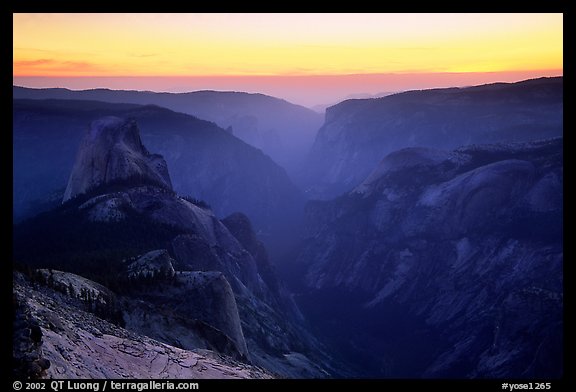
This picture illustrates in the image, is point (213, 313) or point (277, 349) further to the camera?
point (277, 349)

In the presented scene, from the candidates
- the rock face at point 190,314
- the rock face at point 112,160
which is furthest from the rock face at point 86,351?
the rock face at point 112,160

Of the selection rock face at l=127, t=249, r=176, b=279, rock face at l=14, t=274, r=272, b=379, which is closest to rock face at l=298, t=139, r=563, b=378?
rock face at l=127, t=249, r=176, b=279

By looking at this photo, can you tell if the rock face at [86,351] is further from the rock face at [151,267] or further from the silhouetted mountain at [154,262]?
the rock face at [151,267]

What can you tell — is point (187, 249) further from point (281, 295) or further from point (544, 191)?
point (544, 191)

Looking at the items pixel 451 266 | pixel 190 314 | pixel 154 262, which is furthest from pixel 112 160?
pixel 451 266

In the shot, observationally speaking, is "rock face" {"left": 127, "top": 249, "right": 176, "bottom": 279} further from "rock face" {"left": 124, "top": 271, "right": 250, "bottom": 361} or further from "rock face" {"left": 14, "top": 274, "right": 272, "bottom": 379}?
"rock face" {"left": 14, "top": 274, "right": 272, "bottom": 379}
